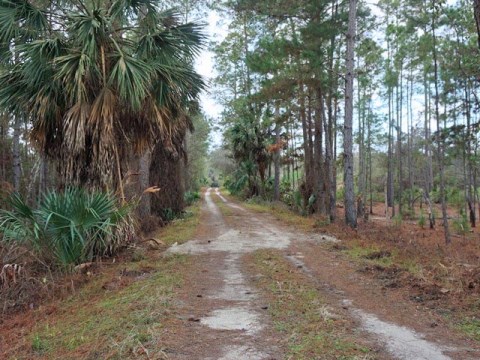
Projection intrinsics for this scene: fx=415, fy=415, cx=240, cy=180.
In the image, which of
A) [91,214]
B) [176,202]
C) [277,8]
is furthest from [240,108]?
[91,214]

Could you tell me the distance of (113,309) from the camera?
19.0 ft

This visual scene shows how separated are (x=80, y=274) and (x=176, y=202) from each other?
11947 millimetres

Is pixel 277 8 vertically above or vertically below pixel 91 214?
above

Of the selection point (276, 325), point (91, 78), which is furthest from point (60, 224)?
point (276, 325)

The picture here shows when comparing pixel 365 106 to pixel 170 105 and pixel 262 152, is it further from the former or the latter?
pixel 170 105

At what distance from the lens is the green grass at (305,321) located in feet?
13.2

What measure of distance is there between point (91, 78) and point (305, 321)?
23.6 feet

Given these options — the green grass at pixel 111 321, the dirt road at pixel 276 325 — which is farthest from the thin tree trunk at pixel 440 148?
the green grass at pixel 111 321

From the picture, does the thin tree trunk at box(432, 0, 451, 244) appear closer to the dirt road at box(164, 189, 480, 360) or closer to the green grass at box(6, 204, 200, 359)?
the dirt road at box(164, 189, 480, 360)

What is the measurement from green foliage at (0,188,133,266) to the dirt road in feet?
7.73

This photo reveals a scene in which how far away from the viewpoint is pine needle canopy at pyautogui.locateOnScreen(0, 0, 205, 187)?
8852 millimetres

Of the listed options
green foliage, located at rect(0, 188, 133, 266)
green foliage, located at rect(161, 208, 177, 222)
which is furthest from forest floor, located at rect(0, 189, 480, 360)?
green foliage, located at rect(161, 208, 177, 222)

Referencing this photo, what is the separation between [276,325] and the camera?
4793mm

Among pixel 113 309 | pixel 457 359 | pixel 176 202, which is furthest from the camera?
pixel 176 202
